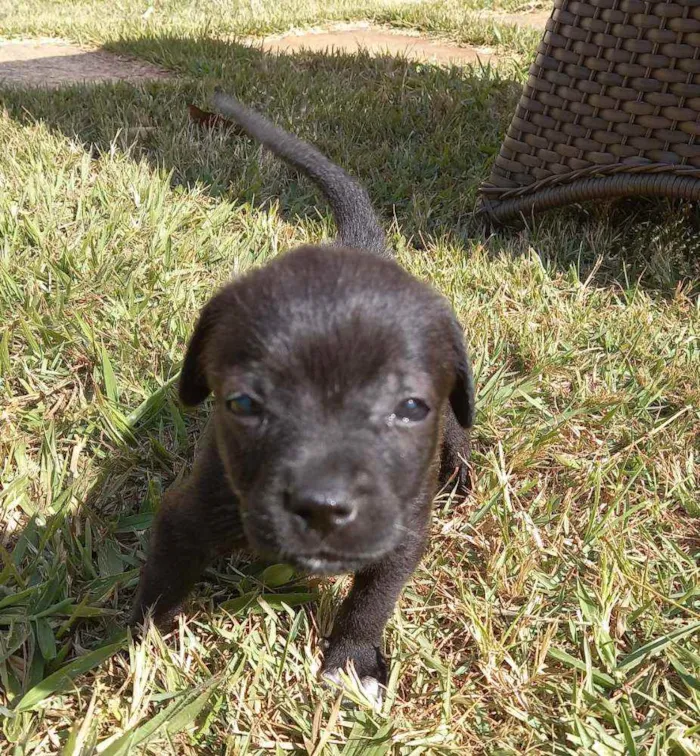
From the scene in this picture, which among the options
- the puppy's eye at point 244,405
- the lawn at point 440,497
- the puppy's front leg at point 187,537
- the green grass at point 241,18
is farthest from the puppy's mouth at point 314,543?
the green grass at point 241,18

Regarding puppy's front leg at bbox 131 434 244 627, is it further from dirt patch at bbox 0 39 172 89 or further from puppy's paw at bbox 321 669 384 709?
dirt patch at bbox 0 39 172 89

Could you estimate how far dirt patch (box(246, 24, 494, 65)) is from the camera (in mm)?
6574

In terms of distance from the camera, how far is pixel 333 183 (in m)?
2.98

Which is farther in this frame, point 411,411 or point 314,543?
point 411,411

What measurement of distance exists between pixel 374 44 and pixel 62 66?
2.85 m

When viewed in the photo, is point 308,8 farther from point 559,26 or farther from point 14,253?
point 14,253

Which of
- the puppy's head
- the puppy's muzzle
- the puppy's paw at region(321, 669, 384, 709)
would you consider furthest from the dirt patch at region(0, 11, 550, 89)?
the puppy's muzzle

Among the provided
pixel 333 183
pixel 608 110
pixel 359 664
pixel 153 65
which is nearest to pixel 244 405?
pixel 359 664

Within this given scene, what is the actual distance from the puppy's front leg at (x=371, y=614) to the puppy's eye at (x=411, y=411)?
416 millimetres

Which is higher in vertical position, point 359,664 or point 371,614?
point 371,614

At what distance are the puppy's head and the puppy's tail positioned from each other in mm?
1025

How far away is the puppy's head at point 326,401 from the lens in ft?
4.74

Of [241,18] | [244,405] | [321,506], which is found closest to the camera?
[321,506]

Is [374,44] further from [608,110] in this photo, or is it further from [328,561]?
[328,561]
